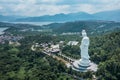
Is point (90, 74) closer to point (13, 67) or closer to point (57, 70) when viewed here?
point (57, 70)

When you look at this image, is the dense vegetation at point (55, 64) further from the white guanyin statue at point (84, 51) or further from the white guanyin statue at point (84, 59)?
the white guanyin statue at point (84, 51)

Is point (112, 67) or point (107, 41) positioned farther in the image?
point (107, 41)

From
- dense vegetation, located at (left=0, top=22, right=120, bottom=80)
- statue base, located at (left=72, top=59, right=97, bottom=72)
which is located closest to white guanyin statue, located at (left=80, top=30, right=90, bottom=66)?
statue base, located at (left=72, top=59, right=97, bottom=72)

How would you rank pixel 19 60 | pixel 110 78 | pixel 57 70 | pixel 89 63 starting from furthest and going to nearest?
1. pixel 19 60
2. pixel 89 63
3. pixel 57 70
4. pixel 110 78

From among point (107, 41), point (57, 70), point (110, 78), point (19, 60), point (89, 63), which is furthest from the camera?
point (107, 41)

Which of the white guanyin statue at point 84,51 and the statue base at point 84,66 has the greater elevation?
the white guanyin statue at point 84,51

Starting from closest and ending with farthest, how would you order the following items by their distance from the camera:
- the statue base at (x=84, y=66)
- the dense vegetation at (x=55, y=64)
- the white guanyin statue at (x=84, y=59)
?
the dense vegetation at (x=55, y=64)
the statue base at (x=84, y=66)
the white guanyin statue at (x=84, y=59)

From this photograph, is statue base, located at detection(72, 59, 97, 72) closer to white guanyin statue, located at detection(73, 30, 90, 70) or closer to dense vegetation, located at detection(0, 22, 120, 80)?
white guanyin statue, located at detection(73, 30, 90, 70)

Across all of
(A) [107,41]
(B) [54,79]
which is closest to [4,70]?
(B) [54,79]

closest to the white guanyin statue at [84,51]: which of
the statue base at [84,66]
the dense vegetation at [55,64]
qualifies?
the statue base at [84,66]

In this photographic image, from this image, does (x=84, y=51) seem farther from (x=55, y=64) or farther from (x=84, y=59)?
(x=55, y=64)

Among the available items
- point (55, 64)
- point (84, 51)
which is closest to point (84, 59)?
point (84, 51)
